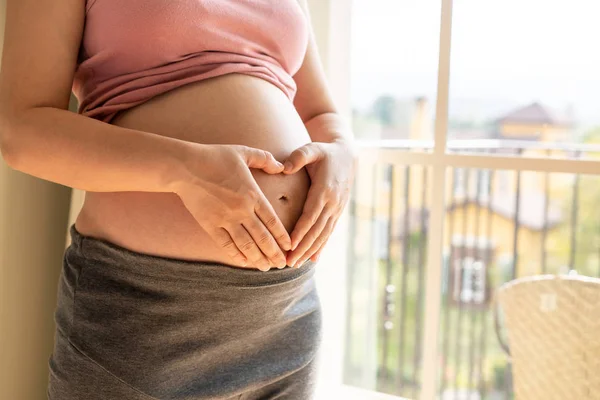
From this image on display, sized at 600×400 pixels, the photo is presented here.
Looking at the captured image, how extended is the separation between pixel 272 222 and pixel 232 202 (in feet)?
0.24

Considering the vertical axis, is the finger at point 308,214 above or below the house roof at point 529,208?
above

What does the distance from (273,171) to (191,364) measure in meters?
0.32

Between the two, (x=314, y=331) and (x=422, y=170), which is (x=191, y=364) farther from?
(x=422, y=170)

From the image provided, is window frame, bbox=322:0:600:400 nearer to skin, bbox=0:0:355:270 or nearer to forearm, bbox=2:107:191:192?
skin, bbox=0:0:355:270

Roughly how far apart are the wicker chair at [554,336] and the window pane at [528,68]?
51 centimetres

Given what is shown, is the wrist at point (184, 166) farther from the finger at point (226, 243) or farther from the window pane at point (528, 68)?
the window pane at point (528, 68)

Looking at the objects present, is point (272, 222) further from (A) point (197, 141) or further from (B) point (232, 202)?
(A) point (197, 141)

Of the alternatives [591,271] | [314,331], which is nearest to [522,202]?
[591,271]

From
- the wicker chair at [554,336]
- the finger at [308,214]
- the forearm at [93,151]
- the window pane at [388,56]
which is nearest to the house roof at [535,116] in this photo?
the window pane at [388,56]

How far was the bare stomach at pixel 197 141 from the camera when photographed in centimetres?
92

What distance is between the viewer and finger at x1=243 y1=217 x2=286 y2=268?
0.87m

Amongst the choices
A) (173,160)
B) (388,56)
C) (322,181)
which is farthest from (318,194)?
(388,56)

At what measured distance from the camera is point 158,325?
36.3 inches

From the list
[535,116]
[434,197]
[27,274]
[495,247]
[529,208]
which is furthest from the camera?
[495,247]
